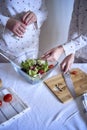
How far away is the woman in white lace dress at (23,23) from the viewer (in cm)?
101

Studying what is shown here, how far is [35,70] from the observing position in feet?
2.62

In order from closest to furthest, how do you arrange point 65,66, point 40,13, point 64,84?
point 64,84 < point 65,66 < point 40,13

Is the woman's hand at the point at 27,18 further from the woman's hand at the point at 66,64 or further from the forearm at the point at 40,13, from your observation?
the woman's hand at the point at 66,64

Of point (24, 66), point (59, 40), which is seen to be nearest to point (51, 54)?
point (24, 66)

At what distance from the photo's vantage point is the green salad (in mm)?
793


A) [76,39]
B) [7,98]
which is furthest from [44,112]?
[76,39]

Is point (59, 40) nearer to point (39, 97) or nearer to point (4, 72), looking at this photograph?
point (4, 72)

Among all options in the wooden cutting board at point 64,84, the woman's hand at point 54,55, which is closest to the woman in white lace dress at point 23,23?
the woman's hand at point 54,55

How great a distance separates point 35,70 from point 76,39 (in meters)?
0.31

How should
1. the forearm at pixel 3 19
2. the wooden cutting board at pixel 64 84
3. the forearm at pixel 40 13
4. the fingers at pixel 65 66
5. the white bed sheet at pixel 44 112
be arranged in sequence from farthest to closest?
the forearm at pixel 40 13, the forearm at pixel 3 19, the fingers at pixel 65 66, the wooden cutting board at pixel 64 84, the white bed sheet at pixel 44 112

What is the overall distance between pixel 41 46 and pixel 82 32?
585mm

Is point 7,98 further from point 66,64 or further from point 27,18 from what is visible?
point 27,18

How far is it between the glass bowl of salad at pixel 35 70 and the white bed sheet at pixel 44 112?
29 millimetres

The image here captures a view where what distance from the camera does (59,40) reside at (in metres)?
1.50
